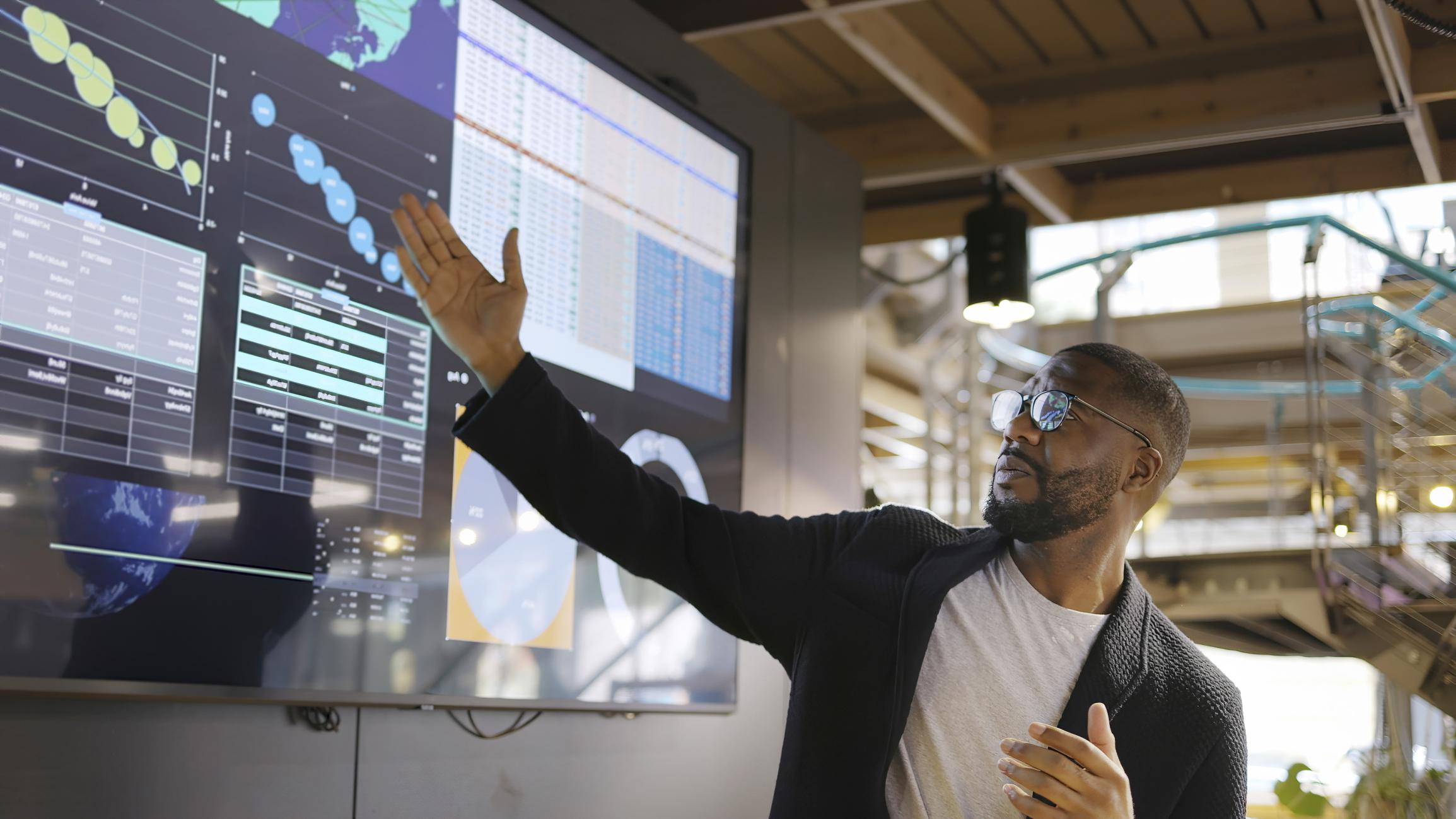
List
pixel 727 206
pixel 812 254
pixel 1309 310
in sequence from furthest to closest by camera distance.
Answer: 1. pixel 1309 310
2. pixel 812 254
3. pixel 727 206

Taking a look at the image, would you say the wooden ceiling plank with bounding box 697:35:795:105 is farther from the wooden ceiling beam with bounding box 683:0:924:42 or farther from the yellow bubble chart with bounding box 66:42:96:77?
the yellow bubble chart with bounding box 66:42:96:77

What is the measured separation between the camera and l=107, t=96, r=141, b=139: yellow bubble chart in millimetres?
1813

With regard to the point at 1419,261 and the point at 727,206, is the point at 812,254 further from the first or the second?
the point at 1419,261

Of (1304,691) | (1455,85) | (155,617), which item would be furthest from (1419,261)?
(1304,691)

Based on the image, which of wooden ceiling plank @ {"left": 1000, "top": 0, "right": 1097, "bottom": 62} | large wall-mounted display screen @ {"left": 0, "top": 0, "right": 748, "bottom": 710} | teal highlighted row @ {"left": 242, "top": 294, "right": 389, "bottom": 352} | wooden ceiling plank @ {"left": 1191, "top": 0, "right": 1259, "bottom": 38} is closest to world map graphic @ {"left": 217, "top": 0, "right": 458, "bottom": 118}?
large wall-mounted display screen @ {"left": 0, "top": 0, "right": 748, "bottom": 710}

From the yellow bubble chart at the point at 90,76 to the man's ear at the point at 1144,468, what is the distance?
1.56 metres

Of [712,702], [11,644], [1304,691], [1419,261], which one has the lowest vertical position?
[1304,691]

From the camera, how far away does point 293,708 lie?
204 centimetres

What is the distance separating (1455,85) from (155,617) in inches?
146

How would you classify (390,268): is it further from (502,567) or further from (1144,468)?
(1144,468)

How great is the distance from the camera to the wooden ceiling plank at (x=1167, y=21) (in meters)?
4.09

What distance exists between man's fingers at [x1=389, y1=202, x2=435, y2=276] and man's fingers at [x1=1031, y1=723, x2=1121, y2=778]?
2.95 feet

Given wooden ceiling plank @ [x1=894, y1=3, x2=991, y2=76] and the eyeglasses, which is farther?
wooden ceiling plank @ [x1=894, y1=3, x2=991, y2=76]

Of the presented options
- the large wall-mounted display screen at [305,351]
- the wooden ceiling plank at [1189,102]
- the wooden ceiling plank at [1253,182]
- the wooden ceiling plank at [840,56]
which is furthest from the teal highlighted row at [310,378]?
the wooden ceiling plank at [1253,182]
